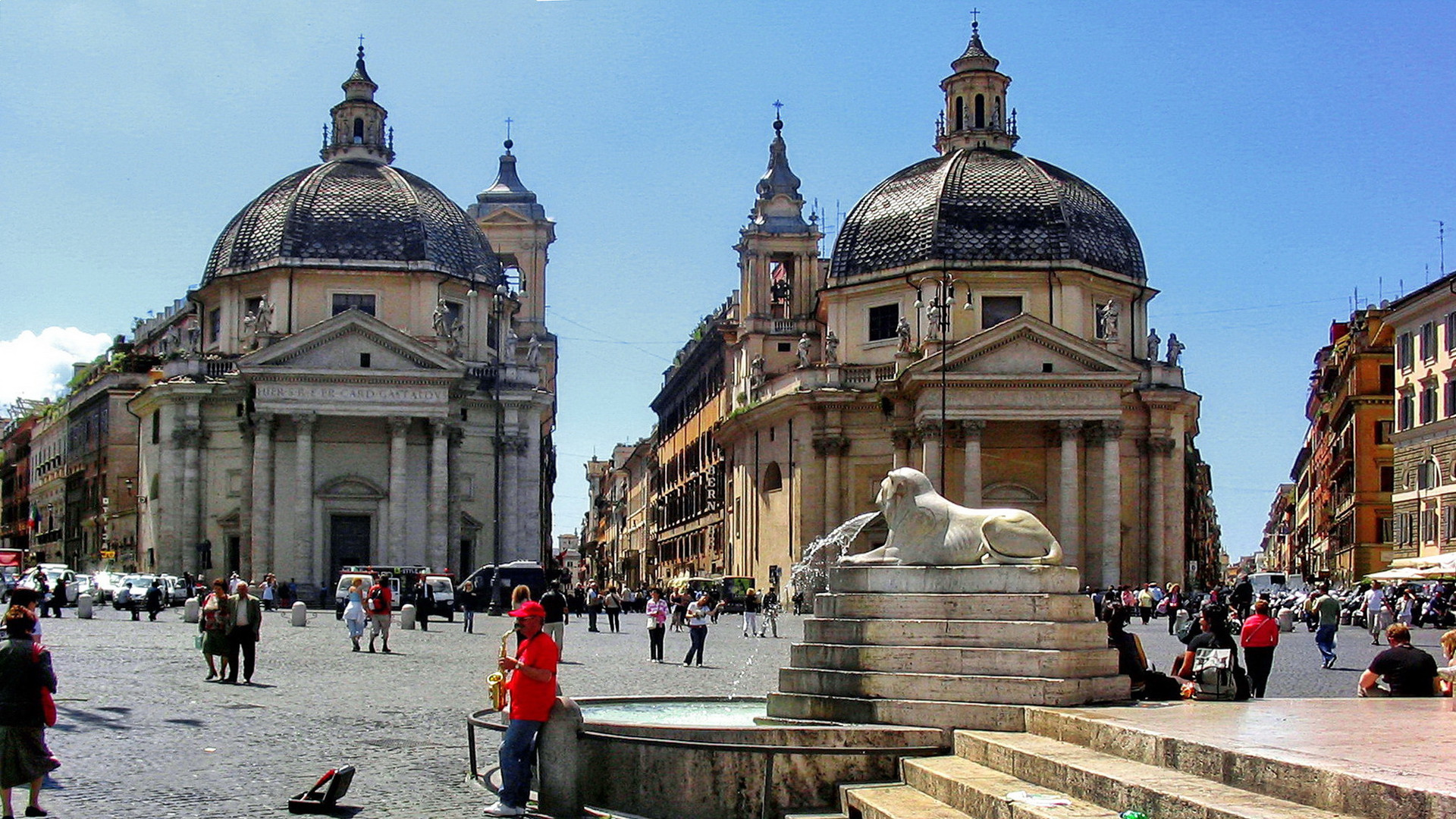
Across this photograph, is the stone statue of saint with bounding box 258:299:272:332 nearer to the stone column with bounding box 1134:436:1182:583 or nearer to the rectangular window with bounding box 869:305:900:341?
the rectangular window with bounding box 869:305:900:341

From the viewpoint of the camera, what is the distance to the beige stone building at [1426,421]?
54594 mm

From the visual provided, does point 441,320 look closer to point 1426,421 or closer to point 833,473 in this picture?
point 833,473

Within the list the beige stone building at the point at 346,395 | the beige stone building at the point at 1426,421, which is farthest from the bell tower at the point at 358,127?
the beige stone building at the point at 1426,421

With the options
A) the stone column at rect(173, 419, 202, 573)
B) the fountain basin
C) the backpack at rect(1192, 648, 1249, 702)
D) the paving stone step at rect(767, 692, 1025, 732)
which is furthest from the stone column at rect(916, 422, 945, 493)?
the fountain basin

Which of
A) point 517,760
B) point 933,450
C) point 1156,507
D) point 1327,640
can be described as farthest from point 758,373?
point 517,760

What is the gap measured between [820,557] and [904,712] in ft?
149

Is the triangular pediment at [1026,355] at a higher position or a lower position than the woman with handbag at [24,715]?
higher

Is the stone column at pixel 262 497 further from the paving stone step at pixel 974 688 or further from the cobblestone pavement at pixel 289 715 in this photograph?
the paving stone step at pixel 974 688

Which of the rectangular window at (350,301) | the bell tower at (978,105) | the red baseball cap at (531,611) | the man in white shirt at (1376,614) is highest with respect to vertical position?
the bell tower at (978,105)

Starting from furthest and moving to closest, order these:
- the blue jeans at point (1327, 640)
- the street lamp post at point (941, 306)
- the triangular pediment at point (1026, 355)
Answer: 1. the triangular pediment at point (1026, 355)
2. the street lamp post at point (941, 306)
3. the blue jeans at point (1327, 640)

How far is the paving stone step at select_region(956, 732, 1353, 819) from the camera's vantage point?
8.64m

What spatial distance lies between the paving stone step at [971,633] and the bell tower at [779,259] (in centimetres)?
5710

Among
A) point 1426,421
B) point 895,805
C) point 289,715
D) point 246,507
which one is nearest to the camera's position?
point 895,805

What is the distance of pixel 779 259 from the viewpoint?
73938 millimetres
